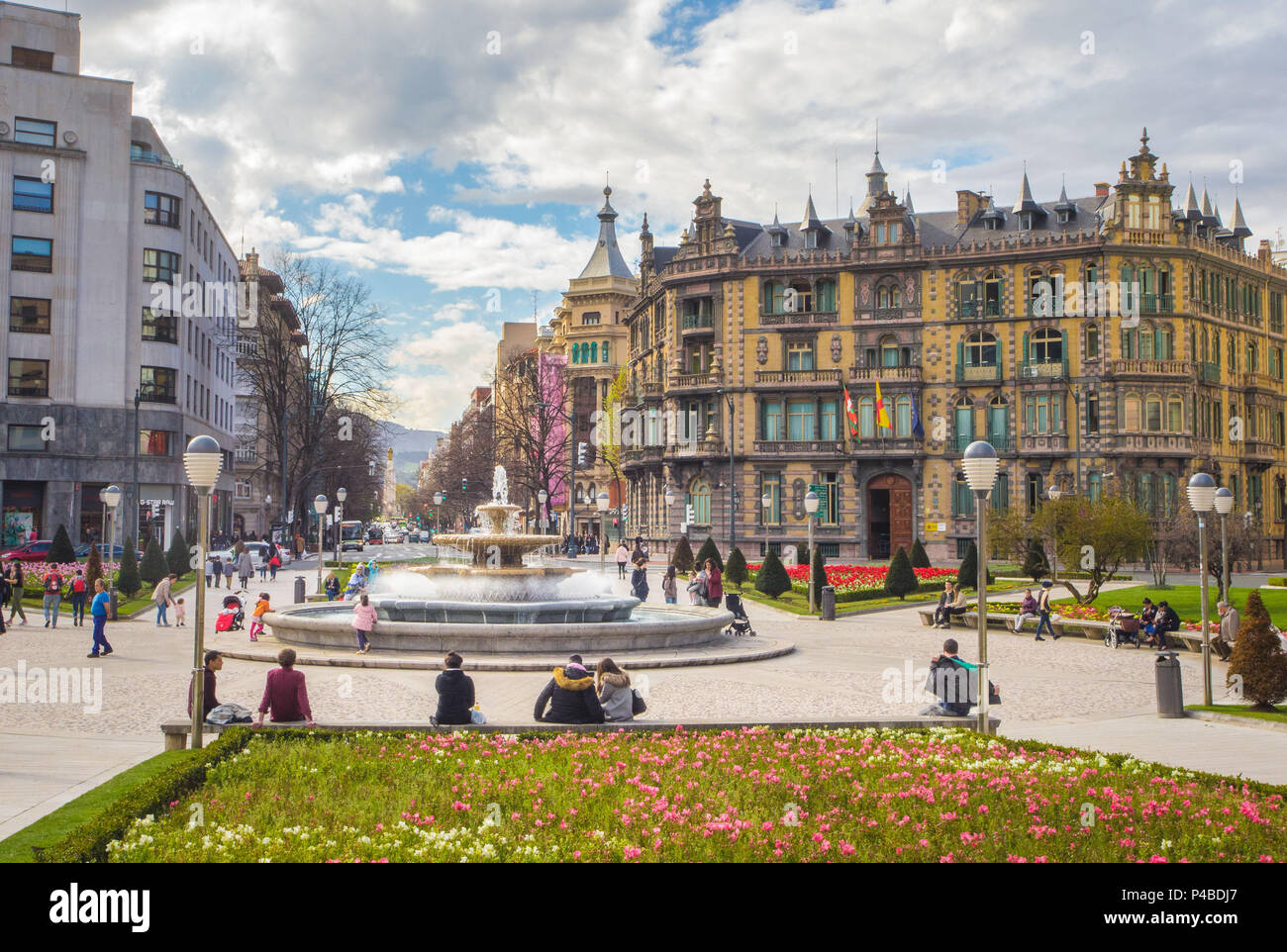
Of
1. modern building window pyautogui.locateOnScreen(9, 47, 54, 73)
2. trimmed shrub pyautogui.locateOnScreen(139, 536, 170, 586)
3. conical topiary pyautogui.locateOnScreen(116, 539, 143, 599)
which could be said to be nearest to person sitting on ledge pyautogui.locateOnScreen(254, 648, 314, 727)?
conical topiary pyautogui.locateOnScreen(116, 539, 143, 599)

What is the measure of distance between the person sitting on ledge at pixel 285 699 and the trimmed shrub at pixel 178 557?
31127 millimetres

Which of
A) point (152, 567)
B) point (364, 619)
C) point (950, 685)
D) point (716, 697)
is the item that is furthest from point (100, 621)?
point (152, 567)

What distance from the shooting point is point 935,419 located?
199ft

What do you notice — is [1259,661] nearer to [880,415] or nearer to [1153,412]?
[880,415]

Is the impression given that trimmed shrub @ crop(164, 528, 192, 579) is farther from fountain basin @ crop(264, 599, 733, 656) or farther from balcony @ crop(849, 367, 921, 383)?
balcony @ crop(849, 367, 921, 383)

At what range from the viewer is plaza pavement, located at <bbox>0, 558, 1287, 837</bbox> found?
13438mm

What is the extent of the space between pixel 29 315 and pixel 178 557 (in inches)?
780

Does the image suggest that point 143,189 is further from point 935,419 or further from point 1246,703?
point 1246,703

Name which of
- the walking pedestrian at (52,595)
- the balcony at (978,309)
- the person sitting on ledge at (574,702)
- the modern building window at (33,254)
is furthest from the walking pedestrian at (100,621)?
the balcony at (978,309)

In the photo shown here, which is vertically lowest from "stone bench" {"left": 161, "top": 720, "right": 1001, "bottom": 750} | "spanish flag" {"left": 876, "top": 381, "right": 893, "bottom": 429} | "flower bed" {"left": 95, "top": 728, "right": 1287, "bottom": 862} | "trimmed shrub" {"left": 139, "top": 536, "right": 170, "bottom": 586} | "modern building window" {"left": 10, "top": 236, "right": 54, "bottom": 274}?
"flower bed" {"left": 95, "top": 728, "right": 1287, "bottom": 862}

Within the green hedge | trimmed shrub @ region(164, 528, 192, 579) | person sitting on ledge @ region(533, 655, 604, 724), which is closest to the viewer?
the green hedge

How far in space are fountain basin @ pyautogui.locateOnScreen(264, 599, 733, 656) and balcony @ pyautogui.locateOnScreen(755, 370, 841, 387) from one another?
38.2 m

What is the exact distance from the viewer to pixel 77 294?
5538 centimetres

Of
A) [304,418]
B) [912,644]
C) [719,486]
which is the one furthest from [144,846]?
[304,418]
